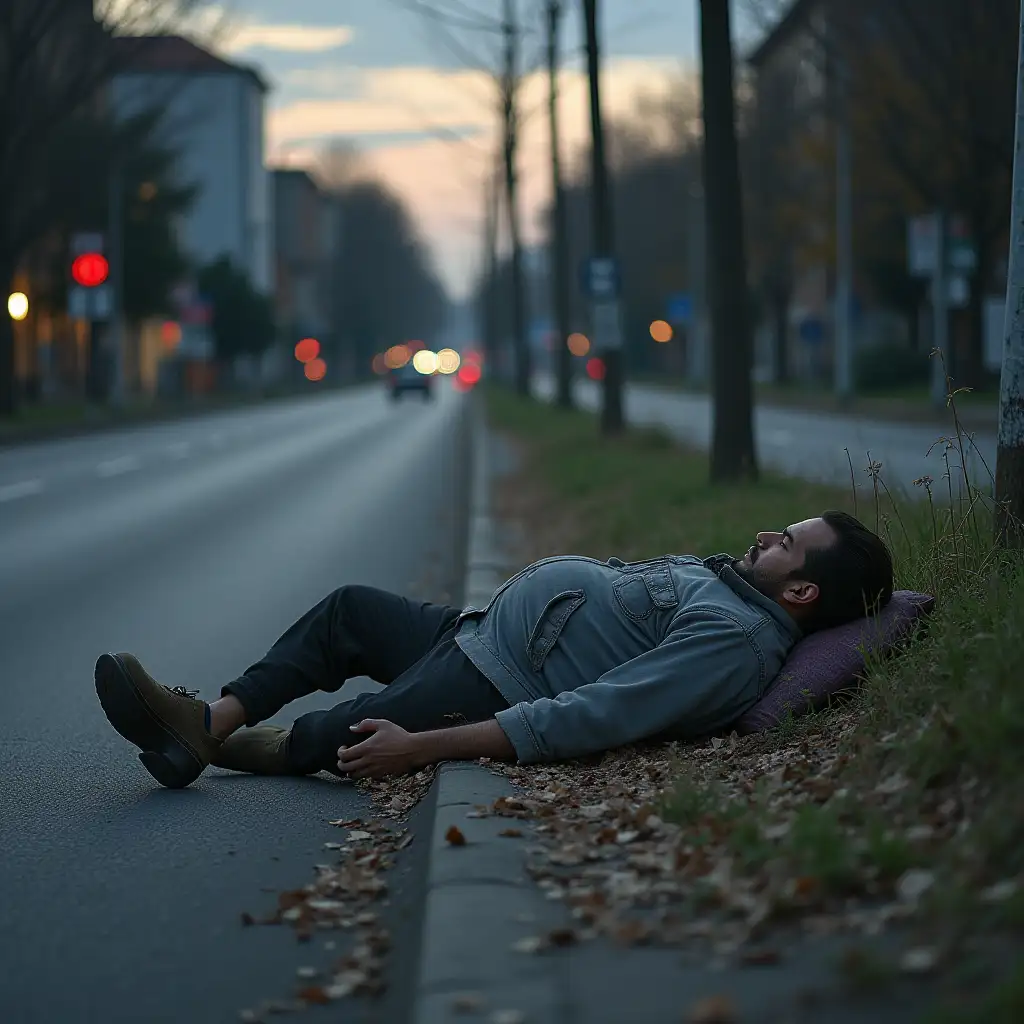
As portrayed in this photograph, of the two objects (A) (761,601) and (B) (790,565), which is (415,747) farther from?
(B) (790,565)

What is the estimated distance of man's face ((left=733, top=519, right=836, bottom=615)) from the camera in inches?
224

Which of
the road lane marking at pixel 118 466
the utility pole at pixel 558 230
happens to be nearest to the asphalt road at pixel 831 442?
the utility pole at pixel 558 230

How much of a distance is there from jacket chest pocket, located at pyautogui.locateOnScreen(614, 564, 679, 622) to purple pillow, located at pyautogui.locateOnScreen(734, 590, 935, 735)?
1.30 ft

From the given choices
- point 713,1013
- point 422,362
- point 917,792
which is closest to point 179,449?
point 917,792

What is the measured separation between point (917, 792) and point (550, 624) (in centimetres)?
187

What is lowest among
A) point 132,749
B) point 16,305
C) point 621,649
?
point 132,749

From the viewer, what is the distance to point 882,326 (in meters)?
76.7

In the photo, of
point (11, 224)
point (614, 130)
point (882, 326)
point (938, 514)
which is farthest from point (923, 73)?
point (614, 130)

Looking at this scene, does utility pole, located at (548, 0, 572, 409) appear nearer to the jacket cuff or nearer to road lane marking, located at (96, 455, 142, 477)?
road lane marking, located at (96, 455, 142, 477)

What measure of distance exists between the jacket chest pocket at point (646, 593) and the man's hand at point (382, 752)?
2.44ft

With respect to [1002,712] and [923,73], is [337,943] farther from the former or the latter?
[923,73]

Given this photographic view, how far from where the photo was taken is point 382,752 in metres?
5.63

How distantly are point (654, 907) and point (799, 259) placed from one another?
5612 centimetres

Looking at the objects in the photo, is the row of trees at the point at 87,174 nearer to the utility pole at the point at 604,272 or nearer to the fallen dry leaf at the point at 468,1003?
the utility pole at the point at 604,272
